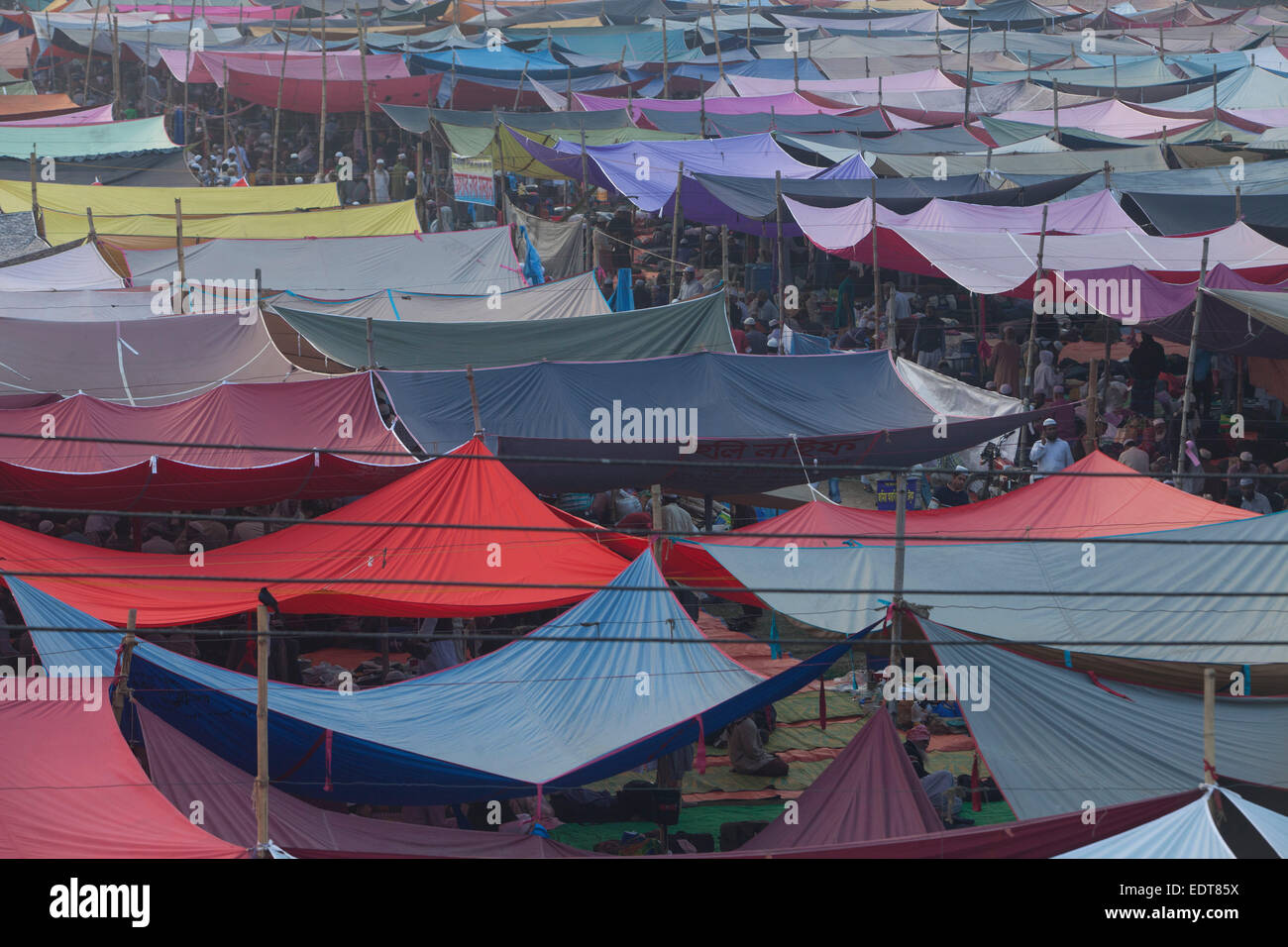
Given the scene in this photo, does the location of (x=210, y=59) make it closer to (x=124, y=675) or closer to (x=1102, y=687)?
(x=124, y=675)

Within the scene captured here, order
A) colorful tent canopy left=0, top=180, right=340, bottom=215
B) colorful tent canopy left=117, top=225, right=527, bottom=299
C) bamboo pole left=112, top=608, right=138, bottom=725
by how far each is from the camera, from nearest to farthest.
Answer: bamboo pole left=112, top=608, right=138, bottom=725, colorful tent canopy left=117, top=225, right=527, bottom=299, colorful tent canopy left=0, top=180, right=340, bottom=215

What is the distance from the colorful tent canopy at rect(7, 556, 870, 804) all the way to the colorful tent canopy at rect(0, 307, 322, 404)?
4.66 meters

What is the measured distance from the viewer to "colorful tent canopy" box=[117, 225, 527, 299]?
19.1m

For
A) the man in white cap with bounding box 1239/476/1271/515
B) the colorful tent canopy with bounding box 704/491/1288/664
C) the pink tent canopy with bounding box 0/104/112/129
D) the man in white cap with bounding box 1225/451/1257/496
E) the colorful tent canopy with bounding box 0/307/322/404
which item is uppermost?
the pink tent canopy with bounding box 0/104/112/129

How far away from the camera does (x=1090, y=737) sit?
9188 mm

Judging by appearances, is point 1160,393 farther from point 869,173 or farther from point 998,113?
point 998,113

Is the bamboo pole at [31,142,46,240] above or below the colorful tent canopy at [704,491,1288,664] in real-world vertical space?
above

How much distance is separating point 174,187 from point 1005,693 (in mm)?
18244

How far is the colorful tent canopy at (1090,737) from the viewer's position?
355 inches

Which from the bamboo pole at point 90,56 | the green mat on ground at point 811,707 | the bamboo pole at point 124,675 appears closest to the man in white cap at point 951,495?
the green mat on ground at point 811,707

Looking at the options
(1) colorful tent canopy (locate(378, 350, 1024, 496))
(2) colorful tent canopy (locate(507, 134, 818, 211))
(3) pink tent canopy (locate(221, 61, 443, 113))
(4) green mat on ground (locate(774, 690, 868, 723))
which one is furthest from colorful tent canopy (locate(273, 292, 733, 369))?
(3) pink tent canopy (locate(221, 61, 443, 113))

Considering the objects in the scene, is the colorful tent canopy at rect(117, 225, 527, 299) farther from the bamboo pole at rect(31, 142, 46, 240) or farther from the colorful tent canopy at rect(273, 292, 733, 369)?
the colorful tent canopy at rect(273, 292, 733, 369)

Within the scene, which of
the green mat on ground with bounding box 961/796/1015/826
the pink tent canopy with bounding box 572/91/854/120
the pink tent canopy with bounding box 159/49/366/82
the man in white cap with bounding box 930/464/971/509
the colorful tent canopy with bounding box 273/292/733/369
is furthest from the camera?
the pink tent canopy with bounding box 159/49/366/82

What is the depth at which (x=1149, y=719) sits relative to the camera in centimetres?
934
